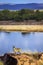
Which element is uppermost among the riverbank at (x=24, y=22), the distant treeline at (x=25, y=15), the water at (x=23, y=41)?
the distant treeline at (x=25, y=15)

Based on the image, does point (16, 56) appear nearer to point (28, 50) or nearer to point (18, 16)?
point (28, 50)

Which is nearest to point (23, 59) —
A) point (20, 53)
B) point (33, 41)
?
point (20, 53)

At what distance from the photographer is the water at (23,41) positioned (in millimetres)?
1720

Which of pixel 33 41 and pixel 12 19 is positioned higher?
pixel 12 19

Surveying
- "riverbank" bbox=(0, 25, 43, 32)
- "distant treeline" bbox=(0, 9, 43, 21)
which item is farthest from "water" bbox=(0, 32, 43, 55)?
"distant treeline" bbox=(0, 9, 43, 21)

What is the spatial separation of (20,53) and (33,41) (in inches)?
8.2

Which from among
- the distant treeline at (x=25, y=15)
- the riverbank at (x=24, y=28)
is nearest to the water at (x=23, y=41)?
the riverbank at (x=24, y=28)

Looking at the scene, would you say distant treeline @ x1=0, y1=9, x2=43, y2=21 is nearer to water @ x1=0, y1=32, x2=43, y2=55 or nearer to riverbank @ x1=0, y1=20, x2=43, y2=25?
riverbank @ x1=0, y1=20, x2=43, y2=25

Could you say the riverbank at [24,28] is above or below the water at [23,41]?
above

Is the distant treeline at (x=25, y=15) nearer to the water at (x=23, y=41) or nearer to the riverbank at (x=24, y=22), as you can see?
the riverbank at (x=24, y=22)

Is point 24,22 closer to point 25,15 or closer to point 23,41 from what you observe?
point 25,15

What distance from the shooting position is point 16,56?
1.74 metres

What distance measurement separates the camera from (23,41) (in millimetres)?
1732

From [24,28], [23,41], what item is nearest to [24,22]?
[24,28]
